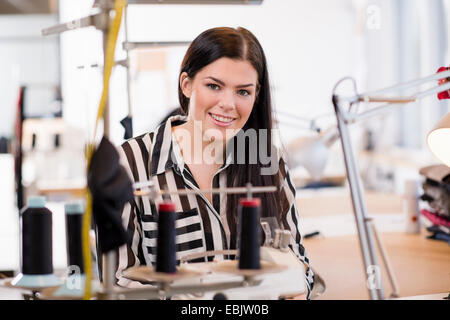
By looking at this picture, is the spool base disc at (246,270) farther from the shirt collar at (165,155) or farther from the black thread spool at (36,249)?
the shirt collar at (165,155)

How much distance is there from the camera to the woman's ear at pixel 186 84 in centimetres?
136

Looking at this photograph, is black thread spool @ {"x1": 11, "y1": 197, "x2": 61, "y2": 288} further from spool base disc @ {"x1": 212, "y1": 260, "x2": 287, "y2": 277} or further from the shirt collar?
the shirt collar

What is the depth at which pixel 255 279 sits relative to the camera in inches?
35.3

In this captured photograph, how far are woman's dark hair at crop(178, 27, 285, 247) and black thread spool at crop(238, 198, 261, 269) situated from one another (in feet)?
1.23

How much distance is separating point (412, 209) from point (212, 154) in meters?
1.05

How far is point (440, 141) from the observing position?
1.20m

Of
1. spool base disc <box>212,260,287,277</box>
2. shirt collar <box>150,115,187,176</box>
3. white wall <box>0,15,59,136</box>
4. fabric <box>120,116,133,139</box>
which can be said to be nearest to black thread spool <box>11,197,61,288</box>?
spool base disc <box>212,260,287,277</box>

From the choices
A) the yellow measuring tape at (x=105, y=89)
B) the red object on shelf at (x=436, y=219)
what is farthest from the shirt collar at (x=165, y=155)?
the red object on shelf at (x=436, y=219)

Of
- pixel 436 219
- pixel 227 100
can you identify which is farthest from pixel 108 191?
pixel 436 219

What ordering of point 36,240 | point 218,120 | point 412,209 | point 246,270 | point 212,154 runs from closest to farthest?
point 246,270 < point 36,240 < point 218,120 < point 212,154 < point 412,209

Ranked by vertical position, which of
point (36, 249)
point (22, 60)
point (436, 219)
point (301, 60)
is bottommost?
point (436, 219)

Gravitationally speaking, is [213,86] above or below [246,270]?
above

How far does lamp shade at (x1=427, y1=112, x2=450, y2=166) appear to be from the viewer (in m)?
1.18

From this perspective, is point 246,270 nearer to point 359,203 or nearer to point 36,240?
point 359,203
